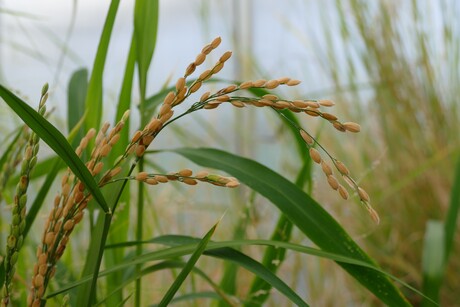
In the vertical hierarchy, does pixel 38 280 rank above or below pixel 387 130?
below

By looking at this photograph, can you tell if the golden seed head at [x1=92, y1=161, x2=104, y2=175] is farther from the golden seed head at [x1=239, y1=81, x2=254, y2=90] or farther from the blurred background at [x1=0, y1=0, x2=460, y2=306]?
the blurred background at [x1=0, y1=0, x2=460, y2=306]

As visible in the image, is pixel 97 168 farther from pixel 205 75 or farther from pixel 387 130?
pixel 387 130

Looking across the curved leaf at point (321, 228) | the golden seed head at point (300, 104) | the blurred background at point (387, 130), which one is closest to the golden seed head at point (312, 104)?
the golden seed head at point (300, 104)

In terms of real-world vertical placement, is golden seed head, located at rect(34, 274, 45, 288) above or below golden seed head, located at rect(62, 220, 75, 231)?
below

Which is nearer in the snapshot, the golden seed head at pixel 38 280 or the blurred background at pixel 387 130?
the golden seed head at pixel 38 280

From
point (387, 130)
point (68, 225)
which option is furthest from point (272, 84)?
point (387, 130)

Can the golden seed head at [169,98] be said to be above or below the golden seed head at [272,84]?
above

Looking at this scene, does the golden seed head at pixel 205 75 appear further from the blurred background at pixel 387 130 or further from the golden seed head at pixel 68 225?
the blurred background at pixel 387 130

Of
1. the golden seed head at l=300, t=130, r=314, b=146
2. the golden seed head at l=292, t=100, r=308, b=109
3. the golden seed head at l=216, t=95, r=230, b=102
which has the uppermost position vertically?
the golden seed head at l=216, t=95, r=230, b=102

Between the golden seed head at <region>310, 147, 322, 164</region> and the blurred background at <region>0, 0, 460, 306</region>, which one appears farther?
the blurred background at <region>0, 0, 460, 306</region>

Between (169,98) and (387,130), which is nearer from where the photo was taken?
(169,98)

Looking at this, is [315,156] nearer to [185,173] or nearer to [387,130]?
[185,173]

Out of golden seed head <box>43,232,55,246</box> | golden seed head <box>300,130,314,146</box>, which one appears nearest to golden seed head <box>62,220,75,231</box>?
golden seed head <box>43,232,55,246</box>
